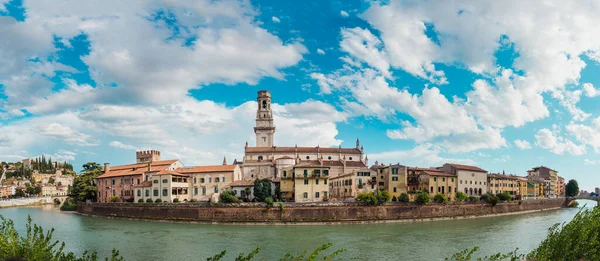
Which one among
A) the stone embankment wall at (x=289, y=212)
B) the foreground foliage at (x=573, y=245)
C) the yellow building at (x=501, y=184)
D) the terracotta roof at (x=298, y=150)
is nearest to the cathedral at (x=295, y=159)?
the terracotta roof at (x=298, y=150)

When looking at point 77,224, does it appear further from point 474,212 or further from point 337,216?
point 474,212

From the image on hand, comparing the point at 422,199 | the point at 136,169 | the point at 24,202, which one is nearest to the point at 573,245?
the point at 422,199

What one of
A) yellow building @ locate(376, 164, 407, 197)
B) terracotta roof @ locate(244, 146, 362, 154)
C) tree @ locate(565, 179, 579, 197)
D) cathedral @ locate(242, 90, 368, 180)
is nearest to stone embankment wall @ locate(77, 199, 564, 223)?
yellow building @ locate(376, 164, 407, 197)

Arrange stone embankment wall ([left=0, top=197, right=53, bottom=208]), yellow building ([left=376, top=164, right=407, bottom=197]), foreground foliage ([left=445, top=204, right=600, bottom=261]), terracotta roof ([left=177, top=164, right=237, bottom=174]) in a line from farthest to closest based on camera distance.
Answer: stone embankment wall ([left=0, top=197, right=53, bottom=208]) → terracotta roof ([left=177, top=164, right=237, bottom=174]) → yellow building ([left=376, top=164, right=407, bottom=197]) → foreground foliage ([left=445, top=204, right=600, bottom=261])

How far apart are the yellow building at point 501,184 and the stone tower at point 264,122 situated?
43430mm

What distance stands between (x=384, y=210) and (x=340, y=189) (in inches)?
462

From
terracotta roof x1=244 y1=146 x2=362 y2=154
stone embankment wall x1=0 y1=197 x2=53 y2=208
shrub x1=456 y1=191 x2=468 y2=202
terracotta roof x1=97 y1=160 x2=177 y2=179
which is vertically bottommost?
stone embankment wall x1=0 y1=197 x2=53 y2=208

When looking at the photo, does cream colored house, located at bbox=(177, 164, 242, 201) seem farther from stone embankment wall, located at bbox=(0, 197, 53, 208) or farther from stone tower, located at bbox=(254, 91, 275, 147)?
stone embankment wall, located at bbox=(0, 197, 53, 208)

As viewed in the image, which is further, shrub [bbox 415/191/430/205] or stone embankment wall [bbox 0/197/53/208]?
stone embankment wall [bbox 0/197/53/208]

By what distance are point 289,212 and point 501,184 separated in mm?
49629

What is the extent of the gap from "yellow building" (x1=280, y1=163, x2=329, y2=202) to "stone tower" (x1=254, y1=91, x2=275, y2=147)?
30985 millimetres

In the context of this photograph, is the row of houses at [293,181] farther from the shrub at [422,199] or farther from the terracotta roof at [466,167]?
the shrub at [422,199]

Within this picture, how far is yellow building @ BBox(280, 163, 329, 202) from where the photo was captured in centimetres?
5488

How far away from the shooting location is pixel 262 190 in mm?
56375
